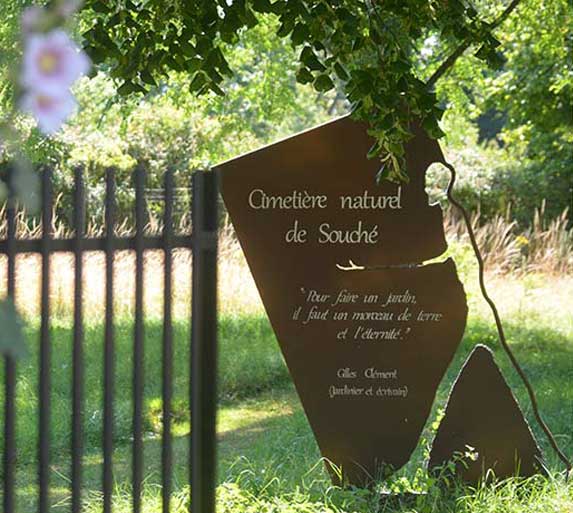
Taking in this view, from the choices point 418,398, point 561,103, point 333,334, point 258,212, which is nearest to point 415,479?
point 418,398

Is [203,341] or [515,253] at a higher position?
[515,253]

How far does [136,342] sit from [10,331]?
288cm

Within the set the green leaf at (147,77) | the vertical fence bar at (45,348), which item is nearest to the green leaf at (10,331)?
the vertical fence bar at (45,348)

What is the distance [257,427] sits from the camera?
7.75 metres

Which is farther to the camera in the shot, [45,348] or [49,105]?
[45,348]

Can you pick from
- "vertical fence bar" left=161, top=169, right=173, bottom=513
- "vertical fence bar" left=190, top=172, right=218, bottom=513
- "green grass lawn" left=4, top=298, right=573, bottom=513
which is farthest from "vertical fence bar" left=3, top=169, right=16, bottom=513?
"green grass lawn" left=4, top=298, right=573, bottom=513

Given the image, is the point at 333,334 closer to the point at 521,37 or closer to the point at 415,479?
the point at 415,479

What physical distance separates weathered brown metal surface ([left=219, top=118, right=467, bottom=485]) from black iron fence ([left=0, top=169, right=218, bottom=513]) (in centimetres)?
142

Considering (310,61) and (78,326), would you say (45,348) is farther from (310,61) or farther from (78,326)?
(310,61)

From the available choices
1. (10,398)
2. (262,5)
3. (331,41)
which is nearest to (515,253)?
(331,41)

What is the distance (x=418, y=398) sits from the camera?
5.45 metres

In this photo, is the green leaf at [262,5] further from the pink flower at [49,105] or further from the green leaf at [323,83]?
the pink flower at [49,105]

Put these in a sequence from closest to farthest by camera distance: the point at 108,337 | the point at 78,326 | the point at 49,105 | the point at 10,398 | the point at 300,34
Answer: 1. the point at 49,105
2. the point at 10,398
3. the point at 78,326
4. the point at 108,337
5. the point at 300,34

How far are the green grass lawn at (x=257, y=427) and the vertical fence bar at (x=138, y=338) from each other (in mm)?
1070
